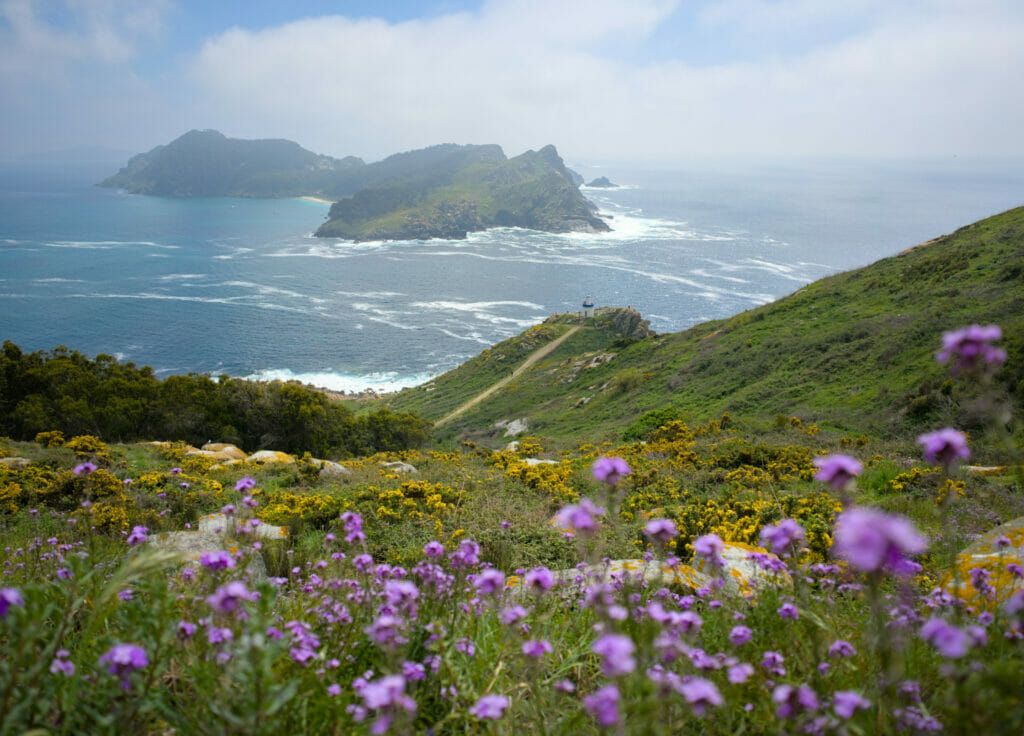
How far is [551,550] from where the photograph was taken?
6.89m

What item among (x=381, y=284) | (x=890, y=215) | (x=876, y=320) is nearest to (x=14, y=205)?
(x=381, y=284)

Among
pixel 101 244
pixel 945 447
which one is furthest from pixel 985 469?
pixel 101 244

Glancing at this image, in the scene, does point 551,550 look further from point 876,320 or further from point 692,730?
point 876,320

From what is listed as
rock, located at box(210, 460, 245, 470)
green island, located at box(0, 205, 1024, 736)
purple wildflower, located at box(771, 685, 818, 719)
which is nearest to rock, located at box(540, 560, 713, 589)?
green island, located at box(0, 205, 1024, 736)

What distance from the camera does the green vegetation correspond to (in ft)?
65.9

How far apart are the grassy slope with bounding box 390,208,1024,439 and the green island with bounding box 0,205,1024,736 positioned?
254mm

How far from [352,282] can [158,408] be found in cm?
8774

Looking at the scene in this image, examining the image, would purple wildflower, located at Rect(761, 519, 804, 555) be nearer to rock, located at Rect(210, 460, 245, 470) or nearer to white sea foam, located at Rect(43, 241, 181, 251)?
rock, located at Rect(210, 460, 245, 470)

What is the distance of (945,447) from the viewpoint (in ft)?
6.20

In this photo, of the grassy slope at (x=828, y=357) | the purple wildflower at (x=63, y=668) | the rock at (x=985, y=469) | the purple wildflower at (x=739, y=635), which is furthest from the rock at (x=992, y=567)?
the grassy slope at (x=828, y=357)

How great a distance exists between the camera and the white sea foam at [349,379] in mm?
61219

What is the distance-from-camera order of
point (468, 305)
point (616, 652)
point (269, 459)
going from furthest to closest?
point (468, 305) < point (269, 459) < point (616, 652)

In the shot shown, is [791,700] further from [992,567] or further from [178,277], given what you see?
[178,277]

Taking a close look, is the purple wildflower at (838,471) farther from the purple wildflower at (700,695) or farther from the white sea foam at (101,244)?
the white sea foam at (101,244)
